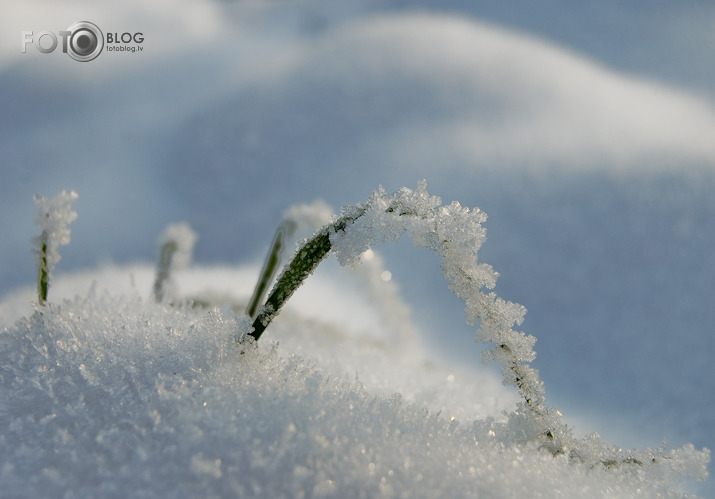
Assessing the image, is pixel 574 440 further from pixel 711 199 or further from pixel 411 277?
pixel 411 277

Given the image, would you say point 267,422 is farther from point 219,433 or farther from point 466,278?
point 466,278

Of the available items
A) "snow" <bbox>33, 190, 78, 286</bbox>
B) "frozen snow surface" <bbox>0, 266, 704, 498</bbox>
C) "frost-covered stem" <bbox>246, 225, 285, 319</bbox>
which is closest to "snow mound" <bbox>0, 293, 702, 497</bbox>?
"frozen snow surface" <bbox>0, 266, 704, 498</bbox>

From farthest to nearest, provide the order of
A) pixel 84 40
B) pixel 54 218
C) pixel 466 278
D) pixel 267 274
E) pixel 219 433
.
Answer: pixel 84 40 → pixel 267 274 → pixel 54 218 → pixel 466 278 → pixel 219 433

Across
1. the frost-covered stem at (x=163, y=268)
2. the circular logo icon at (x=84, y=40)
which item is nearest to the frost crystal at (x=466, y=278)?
the frost-covered stem at (x=163, y=268)

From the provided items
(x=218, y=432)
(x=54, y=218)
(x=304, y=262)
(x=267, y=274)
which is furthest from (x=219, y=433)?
(x=267, y=274)

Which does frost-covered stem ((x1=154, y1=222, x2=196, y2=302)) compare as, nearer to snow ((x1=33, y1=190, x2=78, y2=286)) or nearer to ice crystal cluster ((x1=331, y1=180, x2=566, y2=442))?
snow ((x1=33, y1=190, x2=78, y2=286))

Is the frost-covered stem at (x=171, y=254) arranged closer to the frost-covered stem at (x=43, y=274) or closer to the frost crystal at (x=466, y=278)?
the frost-covered stem at (x=43, y=274)
